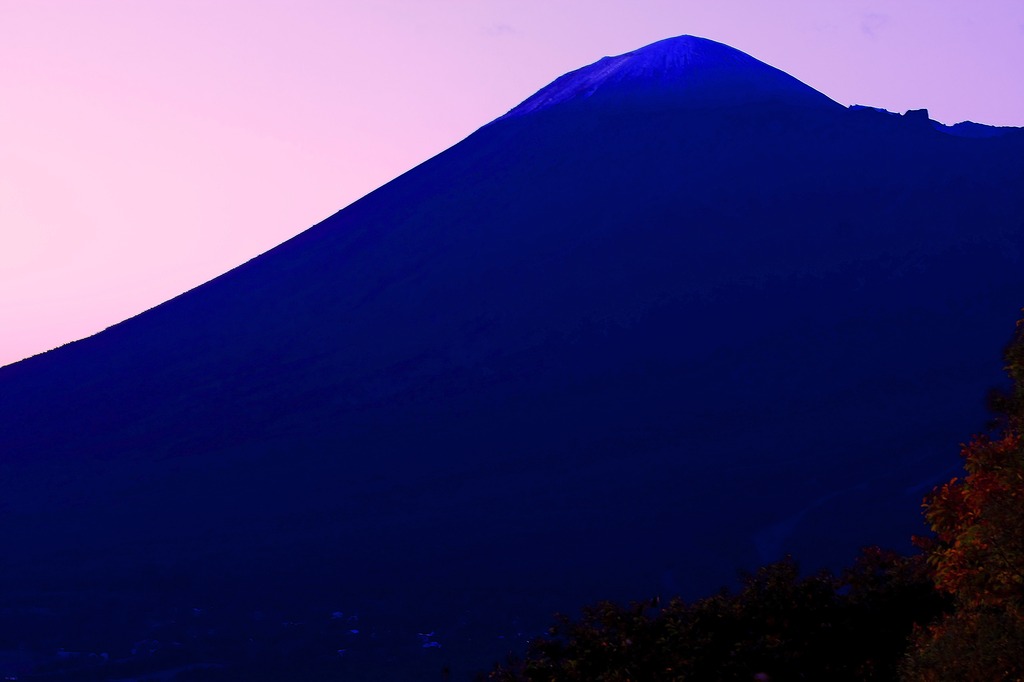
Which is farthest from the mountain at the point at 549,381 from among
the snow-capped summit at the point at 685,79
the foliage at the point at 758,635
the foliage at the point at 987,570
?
the foliage at the point at 987,570

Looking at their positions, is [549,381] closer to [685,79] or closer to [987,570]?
[685,79]

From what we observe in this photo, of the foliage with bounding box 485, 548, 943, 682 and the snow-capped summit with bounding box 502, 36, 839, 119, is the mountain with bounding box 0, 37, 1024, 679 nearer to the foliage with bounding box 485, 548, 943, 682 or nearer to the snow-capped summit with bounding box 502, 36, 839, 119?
the snow-capped summit with bounding box 502, 36, 839, 119

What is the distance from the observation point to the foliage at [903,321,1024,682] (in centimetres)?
724

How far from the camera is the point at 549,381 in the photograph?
7038 cm

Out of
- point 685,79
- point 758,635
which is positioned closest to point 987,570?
point 758,635

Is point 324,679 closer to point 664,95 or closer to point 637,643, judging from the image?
point 637,643

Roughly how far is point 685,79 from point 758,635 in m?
91.5

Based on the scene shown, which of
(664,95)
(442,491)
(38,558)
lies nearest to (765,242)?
(664,95)

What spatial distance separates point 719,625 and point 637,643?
0.93 meters

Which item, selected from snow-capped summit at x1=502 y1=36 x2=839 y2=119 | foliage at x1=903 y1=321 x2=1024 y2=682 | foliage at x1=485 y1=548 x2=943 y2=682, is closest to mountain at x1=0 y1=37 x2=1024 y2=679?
snow-capped summit at x1=502 y1=36 x2=839 y2=119

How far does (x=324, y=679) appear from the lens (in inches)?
1512

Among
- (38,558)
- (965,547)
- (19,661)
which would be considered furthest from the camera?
(38,558)

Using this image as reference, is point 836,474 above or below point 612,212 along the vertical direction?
below

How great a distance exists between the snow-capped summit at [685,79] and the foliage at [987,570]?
9081cm
